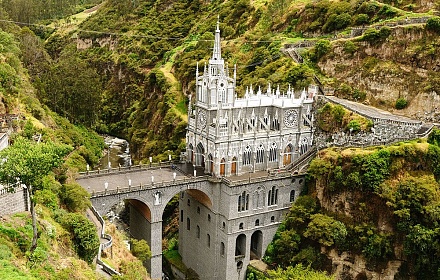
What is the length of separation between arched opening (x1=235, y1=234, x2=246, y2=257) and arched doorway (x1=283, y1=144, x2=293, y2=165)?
11749 mm

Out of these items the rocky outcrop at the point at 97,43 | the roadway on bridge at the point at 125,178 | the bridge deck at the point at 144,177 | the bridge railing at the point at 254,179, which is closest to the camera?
the roadway on bridge at the point at 125,178

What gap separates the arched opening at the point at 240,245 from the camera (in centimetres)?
5975

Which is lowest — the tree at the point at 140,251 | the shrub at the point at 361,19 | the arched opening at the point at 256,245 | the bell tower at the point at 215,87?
the arched opening at the point at 256,245

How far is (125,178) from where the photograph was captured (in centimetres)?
5638

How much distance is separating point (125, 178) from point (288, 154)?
22251mm

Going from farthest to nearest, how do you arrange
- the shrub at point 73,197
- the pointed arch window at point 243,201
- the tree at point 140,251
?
the pointed arch window at point 243,201 → the tree at point 140,251 → the shrub at point 73,197

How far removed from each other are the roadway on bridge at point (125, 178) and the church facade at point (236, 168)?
4531 mm

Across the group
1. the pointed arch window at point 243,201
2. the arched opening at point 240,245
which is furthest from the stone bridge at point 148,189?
the arched opening at point 240,245

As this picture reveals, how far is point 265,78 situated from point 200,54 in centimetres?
2593

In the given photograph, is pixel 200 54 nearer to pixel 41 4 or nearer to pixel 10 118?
pixel 10 118

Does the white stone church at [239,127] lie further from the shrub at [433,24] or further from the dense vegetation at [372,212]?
the shrub at [433,24]

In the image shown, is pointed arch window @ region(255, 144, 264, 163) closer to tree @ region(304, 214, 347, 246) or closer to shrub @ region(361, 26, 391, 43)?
tree @ region(304, 214, 347, 246)

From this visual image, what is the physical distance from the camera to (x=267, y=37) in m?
92.4

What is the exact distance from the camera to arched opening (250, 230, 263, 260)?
200 feet
